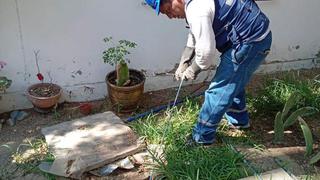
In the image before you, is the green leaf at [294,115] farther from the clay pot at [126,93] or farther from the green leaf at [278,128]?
the clay pot at [126,93]

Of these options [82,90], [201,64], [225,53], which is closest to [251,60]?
[225,53]

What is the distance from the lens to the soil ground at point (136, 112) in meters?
3.55

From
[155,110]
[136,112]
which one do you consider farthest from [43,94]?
[155,110]

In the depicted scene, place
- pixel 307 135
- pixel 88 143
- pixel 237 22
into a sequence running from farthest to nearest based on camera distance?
pixel 88 143, pixel 307 135, pixel 237 22

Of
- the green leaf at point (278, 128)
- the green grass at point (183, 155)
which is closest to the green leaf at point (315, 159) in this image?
the green leaf at point (278, 128)

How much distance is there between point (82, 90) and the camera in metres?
4.44

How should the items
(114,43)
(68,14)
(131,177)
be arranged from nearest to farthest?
(131,177) → (68,14) → (114,43)

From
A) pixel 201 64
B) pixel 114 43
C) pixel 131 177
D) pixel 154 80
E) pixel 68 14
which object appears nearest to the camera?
pixel 201 64

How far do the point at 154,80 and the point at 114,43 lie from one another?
2.02ft

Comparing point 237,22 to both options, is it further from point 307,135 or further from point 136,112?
point 136,112

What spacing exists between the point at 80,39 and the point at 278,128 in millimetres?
1978

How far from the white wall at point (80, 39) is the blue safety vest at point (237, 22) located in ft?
4.18

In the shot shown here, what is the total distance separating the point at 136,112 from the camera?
4.30 metres

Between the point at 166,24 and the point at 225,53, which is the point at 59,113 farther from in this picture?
the point at 225,53
